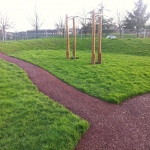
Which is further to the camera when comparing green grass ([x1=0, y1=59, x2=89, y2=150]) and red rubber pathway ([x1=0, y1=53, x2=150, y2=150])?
red rubber pathway ([x1=0, y1=53, x2=150, y2=150])

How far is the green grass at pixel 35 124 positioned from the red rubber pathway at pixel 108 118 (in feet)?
0.89

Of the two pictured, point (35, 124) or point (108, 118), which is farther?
point (108, 118)

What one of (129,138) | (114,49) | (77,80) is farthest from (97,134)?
(114,49)

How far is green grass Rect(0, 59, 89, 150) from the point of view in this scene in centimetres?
→ 353

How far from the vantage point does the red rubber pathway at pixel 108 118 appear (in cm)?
363

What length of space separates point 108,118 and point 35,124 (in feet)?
5.50

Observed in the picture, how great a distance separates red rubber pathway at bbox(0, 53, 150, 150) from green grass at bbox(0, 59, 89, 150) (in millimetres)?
270

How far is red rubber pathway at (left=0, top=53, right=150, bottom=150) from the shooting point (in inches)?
143

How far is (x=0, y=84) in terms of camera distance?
663 cm

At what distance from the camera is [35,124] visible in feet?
13.6

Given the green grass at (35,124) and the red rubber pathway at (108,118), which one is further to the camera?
the red rubber pathway at (108,118)

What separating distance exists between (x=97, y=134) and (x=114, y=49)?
48.9 ft

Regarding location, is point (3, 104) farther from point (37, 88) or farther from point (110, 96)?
point (110, 96)

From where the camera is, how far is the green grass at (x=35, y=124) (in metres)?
3.53
